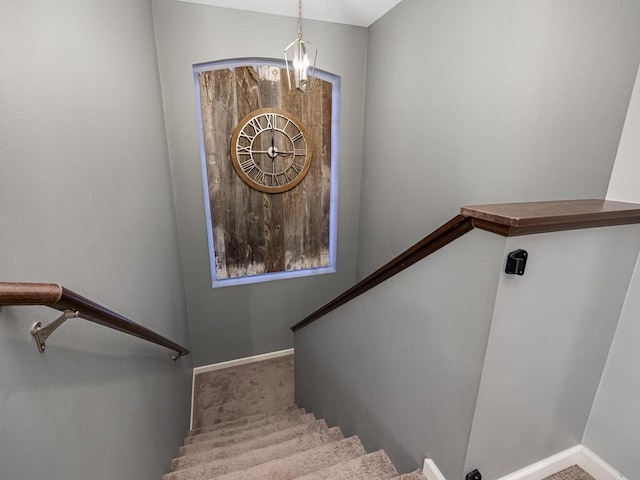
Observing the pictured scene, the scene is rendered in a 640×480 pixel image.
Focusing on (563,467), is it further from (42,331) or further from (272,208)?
(272,208)

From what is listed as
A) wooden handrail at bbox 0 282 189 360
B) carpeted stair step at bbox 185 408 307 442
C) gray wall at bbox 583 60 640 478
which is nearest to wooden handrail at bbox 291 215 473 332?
A: gray wall at bbox 583 60 640 478

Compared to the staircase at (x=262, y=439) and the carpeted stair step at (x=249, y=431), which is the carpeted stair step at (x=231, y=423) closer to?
the staircase at (x=262, y=439)

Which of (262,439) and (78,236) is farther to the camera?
(262,439)

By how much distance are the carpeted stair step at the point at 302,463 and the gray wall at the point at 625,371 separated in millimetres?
1048

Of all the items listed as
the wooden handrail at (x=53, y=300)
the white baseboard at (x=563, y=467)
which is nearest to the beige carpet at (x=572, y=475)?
the white baseboard at (x=563, y=467)

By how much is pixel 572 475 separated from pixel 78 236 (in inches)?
78.4

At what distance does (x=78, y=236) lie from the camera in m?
0.91

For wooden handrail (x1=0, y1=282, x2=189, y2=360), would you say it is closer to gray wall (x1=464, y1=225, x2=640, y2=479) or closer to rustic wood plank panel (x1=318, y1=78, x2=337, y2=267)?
gray wall (x1=464, y1=225, x2=640, y2=479)

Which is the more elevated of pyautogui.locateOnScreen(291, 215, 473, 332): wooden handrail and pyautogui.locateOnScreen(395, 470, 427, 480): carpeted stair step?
pyautogui.locateOnScreen(291, 215, 473, 332): wooden handrail

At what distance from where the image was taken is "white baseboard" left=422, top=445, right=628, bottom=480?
1160mm

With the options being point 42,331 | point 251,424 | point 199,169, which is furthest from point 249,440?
point 199,169

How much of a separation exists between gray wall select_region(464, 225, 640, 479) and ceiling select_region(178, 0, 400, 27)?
2.23 metres

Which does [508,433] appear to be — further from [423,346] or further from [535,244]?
[535,244]

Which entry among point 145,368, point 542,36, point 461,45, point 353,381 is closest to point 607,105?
point 542,36
